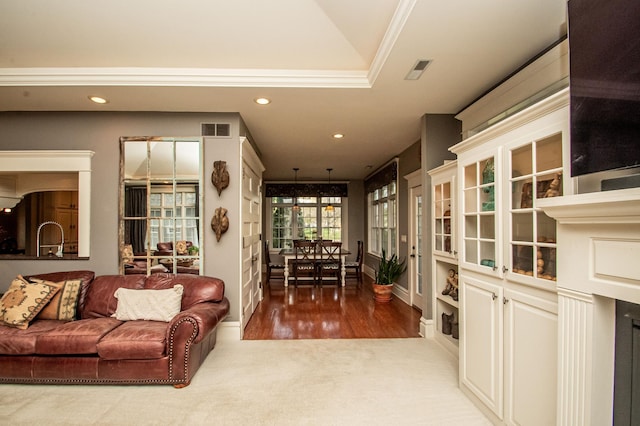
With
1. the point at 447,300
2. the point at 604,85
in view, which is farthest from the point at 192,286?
the point at 604,85

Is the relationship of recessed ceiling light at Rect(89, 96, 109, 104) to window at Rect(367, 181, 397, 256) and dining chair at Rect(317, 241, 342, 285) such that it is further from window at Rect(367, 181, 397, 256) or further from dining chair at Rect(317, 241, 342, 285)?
window at Rect(367, 181, 397, 256)

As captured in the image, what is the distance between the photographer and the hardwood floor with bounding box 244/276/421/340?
400 centimetres

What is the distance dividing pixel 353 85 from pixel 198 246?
8.02 feet

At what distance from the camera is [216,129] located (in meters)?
3.85

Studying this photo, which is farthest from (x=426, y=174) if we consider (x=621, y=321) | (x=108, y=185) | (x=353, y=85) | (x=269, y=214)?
(x=269, y=214)

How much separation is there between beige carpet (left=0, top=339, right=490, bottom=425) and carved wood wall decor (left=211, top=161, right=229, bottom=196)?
71.8 inches

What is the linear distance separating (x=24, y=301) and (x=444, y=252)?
13.3 feet

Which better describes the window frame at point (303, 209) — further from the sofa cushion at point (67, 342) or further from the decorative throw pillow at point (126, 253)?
the sofa cushion at point (67, 342)

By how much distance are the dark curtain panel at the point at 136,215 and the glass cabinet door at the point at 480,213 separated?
3.39m

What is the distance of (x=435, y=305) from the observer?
371 centimetres

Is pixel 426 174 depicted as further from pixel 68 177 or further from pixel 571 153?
pixel 68 177

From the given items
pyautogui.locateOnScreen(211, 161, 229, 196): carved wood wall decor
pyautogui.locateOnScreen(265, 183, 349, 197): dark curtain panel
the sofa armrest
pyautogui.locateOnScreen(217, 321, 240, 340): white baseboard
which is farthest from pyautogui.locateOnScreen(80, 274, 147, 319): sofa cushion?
pyautogui.locateOnScreen(265, 183, 349, 197): dark curtain panel

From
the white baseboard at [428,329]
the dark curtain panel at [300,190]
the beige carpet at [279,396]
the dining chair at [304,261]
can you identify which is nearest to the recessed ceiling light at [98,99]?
the beige carpet at [279,396]

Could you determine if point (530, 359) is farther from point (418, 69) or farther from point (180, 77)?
point (180, 77)
